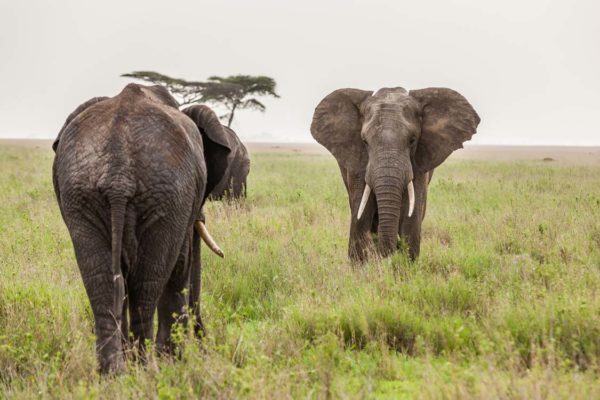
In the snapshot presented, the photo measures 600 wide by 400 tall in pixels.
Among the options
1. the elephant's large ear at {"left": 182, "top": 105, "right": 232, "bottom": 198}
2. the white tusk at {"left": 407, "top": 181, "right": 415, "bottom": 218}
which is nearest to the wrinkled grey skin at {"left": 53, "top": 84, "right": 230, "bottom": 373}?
the elephant's large ear at {"left": 182, "top": 105, "right": 232, "bottom": 198}

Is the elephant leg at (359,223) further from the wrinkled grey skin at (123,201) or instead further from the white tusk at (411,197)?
the wrinkled grey skin at (123,201)

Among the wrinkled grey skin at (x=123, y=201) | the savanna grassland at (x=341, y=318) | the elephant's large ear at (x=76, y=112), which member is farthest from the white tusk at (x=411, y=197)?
the elephant's large ear at (x=76, y=112)

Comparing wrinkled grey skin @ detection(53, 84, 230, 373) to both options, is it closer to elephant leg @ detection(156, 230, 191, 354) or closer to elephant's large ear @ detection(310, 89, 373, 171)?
elephant leg @ detection(156, 230, 191, 354)

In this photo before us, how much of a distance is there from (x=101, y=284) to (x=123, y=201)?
490 mm

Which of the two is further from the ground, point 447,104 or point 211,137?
point 447,104

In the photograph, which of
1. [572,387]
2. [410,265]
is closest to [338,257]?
[410,265]

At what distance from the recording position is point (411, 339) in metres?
4.65

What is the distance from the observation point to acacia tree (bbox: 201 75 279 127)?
3625 centimetres

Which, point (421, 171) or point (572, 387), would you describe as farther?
point (421, 171)

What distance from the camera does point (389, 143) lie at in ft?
21.0

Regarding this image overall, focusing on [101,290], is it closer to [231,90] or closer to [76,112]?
[76,112]

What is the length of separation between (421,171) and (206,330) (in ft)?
10.6

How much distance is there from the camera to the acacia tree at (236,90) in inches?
1427

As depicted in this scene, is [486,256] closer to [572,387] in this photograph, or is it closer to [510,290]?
[510,290]
